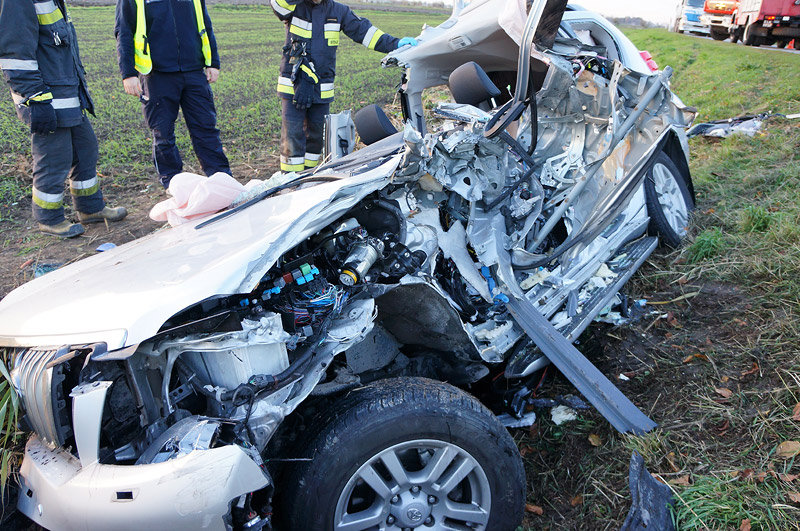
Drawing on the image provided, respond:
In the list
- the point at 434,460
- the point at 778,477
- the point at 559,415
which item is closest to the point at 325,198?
the point at 434,460

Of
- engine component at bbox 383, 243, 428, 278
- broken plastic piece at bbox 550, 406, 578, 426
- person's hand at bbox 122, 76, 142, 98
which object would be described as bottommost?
broken plastic piece at bbox 550, 406, 578, 426

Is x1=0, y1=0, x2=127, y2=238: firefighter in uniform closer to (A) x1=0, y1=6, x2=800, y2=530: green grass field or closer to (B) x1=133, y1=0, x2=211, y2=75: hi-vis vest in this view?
(B) x1=133, y1=0, x2=211, y2=75: hi-vis vest

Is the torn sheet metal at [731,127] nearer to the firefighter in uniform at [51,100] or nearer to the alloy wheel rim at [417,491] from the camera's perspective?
the alloy wheel rim at [417,491]

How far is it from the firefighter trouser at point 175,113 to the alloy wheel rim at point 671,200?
13.5ft

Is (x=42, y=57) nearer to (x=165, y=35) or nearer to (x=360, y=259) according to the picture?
(x=165, y=35)

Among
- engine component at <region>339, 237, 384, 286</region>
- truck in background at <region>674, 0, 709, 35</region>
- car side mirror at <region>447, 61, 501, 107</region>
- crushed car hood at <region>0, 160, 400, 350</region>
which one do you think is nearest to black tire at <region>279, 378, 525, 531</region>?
engine component at <region>339, 237, 384, 286</region>

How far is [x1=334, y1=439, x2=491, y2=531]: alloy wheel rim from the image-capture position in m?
1.92

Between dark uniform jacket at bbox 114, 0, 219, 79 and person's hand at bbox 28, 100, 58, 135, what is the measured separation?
72cm

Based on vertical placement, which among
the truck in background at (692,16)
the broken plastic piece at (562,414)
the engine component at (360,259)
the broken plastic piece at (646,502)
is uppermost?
the engine component at (360,259)

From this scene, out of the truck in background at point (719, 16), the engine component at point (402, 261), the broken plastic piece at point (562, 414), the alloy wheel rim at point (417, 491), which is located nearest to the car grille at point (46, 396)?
the alloy wheel rim at point (417, 491)

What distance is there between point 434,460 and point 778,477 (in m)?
1.29

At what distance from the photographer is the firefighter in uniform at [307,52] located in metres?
5.59

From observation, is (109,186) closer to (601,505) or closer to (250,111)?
(250,111)

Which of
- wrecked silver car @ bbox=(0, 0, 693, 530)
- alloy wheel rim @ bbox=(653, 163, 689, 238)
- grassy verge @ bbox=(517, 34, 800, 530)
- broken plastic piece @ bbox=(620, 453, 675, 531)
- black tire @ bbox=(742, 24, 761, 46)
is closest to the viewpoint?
wrecked silver car @ bbox=(0, 0, 693, 530)
